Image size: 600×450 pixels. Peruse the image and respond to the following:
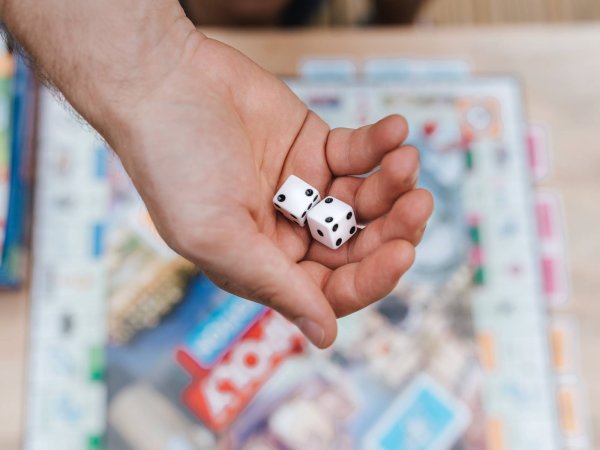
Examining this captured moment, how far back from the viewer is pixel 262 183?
2.74 ft

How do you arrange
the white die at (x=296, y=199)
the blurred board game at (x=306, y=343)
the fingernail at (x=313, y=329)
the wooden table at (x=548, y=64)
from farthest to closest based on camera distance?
1. the wooden table at (x=548, y=64)
2. the blurred board game at (x=306, y=343)
3. the white die at (x=296, y=199)
4. the fingernail at (x=313, y=329)

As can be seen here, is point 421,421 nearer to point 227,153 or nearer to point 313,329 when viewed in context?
point 313,329

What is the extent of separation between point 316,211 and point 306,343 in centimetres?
41

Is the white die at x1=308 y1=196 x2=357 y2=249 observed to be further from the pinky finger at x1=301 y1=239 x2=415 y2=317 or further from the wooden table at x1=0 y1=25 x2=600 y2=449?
the wooden table at x1=0 y1=25 x2=600 y2=449

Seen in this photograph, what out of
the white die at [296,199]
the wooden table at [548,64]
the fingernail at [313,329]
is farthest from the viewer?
the wooden table at [548,64]

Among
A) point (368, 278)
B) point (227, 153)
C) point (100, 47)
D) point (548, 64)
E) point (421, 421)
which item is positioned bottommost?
point (421, 421)

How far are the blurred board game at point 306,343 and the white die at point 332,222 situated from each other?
1.21ft

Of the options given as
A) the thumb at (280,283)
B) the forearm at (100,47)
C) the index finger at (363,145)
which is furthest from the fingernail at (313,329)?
the forearm at (100,47)

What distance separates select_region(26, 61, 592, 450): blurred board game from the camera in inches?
42.3

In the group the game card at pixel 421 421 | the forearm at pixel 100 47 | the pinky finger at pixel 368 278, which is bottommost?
the game card at pixel 421 421

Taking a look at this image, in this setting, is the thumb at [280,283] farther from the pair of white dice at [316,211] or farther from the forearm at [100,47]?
the forearm at [100,47]

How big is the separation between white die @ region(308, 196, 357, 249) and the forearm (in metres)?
0.28

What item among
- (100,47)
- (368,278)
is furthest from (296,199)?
(100,47)

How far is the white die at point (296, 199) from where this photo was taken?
0.78 metres
